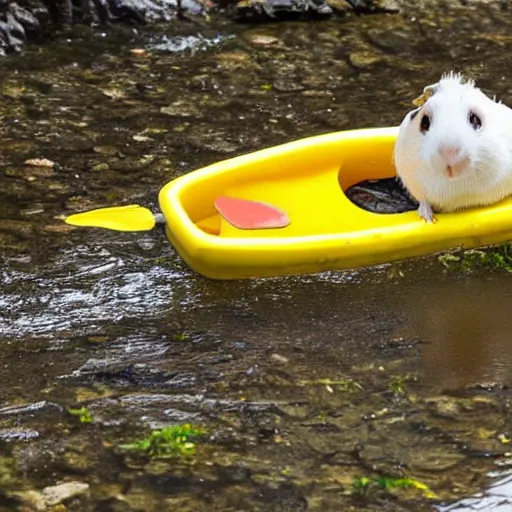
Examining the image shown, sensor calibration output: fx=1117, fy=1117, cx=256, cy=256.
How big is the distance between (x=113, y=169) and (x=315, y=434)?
7.10 ft

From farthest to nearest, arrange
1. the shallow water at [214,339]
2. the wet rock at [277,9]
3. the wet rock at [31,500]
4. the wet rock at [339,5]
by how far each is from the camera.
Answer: the wet rock at [339,5]
the wet rock at [277,9]
the shallow water at [214,339]
the wet rock at [31,500]

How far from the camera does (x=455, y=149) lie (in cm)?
366

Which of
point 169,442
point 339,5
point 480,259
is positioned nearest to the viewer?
point 169,442

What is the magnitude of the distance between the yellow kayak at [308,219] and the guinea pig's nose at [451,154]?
0.28m

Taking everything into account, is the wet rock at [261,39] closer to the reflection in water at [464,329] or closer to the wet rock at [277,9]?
the wet rock at [277,9]

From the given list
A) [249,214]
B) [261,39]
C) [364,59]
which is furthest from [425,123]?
[261,39]

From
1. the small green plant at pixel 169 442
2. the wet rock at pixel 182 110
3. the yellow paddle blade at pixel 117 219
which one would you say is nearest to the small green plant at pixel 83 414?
the small green plant at pixel 169 442

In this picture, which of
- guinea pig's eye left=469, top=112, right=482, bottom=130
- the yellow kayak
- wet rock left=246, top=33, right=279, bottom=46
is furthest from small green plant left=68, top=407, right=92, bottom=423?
wet rock left=246, top=33, right=279, bottom=46

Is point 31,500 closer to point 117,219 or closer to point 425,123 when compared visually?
point 117,219

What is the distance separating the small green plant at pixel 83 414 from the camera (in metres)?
2.95

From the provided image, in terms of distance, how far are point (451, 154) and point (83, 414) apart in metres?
1.50

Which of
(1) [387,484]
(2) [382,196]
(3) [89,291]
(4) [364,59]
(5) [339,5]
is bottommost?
(3) [89,291]

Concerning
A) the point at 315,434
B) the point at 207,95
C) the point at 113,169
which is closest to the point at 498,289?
the point at 315,434

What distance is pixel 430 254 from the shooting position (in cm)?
393
